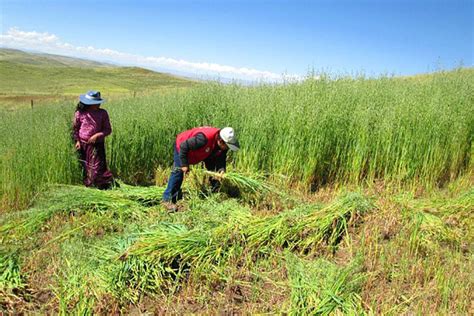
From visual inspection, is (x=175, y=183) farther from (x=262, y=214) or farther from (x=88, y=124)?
(x=88, y=124)

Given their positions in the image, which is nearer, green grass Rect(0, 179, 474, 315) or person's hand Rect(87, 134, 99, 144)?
green grass Rect(0, 179, 474, 315)

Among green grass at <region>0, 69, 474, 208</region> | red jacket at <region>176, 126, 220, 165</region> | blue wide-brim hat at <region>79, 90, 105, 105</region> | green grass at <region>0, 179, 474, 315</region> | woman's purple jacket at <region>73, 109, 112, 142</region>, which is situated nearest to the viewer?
green grass at <region>0, 179, 474, 315</region>

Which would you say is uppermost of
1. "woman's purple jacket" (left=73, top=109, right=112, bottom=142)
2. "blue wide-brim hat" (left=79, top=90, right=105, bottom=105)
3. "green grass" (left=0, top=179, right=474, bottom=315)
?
"blue wide-brim hat" (left=79, top=90, right=105, bottom=105)

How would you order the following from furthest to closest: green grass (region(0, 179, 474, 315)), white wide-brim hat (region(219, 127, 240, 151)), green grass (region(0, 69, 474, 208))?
green grass (region(0, 69, 474, 208)) → white wide-brim hat (region(219, 127, 240, 151)) → green grass (region(0, 179, 474, 315))

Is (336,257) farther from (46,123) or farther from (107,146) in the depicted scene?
(46,123)

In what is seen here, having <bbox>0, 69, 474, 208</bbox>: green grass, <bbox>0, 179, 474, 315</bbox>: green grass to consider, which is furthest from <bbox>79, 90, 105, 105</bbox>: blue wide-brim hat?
<bbox>0, 179, 474, 315</bbox>: green grass

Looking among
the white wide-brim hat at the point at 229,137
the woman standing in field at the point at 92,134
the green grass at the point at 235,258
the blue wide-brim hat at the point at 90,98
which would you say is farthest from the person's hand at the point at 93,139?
the white wide-brim hat at the point at 229,137

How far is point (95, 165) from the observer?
4.32 m

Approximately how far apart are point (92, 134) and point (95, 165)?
1.28ft

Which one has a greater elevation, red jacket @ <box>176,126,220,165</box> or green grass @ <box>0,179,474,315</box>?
red jacket @ <box>176,126,220,165</box>

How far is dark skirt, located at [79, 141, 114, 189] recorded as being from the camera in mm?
4285

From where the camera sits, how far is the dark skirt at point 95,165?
429 cm

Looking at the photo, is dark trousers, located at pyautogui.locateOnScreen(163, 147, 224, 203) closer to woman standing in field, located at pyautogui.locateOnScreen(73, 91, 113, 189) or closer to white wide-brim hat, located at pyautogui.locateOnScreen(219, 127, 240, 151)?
white wide-brim hat, located at pyautogui.locateOnScreen(219, 127, 240, 151)

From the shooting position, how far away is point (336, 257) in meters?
3.00
